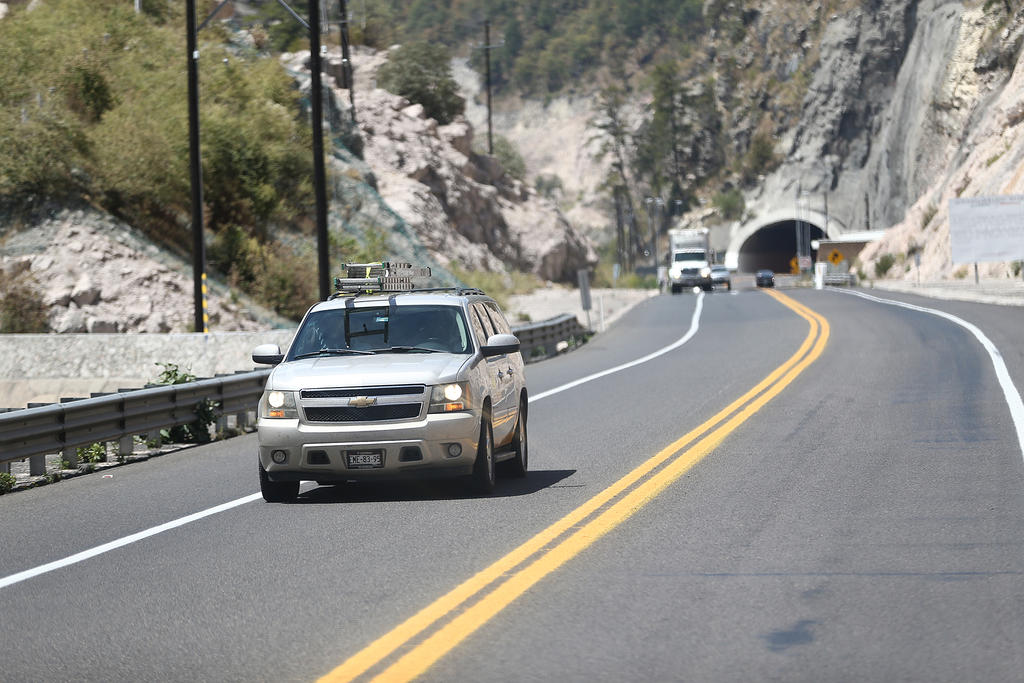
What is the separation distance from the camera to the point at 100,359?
95.5ft

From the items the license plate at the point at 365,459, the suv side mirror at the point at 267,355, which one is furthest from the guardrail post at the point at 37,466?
the license plate at the point at 365,459

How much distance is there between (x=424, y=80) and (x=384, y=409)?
63.7m

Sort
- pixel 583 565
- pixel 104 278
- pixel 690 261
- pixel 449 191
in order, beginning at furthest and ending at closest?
pixel 690 261 → pixel 449 191 → pixel 104 278 → pixel 583 565

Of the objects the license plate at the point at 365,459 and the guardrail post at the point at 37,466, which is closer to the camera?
the license plate at the point at 365,459

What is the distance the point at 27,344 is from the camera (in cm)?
2956

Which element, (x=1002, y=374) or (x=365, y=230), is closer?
(x=1002, y=374)

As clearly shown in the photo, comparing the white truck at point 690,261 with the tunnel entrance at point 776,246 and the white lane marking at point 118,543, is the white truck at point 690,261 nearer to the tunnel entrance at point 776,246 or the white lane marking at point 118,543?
the tunnel entrance at point 776,246

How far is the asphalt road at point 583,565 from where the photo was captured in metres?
6.49

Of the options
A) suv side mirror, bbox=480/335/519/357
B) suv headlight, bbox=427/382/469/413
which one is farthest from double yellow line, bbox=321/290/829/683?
suv side mirror, bbox=480/335/519/357

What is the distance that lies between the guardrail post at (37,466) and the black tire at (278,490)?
3915 mm

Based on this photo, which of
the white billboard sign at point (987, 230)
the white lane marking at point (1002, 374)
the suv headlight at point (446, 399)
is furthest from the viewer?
the white billboard sign at point (987, 230)

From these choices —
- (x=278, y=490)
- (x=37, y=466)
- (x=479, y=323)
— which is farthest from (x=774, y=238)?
(x=278, y=490)

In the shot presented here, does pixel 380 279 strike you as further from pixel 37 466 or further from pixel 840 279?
pixel 840 279

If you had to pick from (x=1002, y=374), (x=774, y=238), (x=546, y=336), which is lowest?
(x=1002, y=374)
